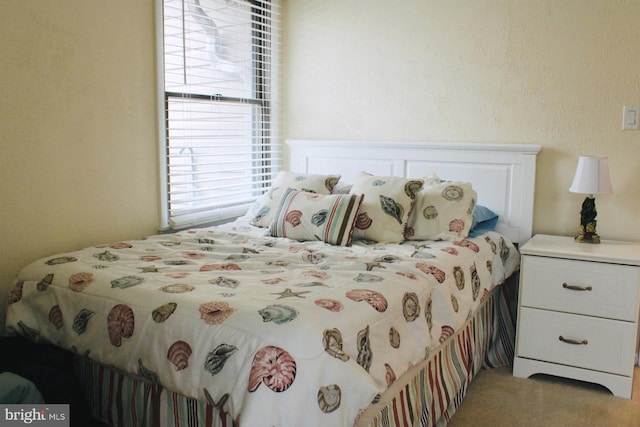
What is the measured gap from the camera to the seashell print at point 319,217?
8.43 ft

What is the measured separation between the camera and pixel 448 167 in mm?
3078

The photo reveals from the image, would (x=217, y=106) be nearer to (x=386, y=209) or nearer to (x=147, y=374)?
(x=386, y=209)

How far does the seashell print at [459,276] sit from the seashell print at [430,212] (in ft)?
1.47

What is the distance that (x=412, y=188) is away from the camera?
2.69 m

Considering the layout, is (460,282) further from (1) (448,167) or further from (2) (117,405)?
(2) (117,405)

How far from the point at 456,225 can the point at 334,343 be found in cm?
135

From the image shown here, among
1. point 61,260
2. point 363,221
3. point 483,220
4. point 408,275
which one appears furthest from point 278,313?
point 483,220

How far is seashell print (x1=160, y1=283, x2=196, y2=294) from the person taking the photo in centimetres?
168

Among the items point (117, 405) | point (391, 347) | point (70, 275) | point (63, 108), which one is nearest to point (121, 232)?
point (63, 108)

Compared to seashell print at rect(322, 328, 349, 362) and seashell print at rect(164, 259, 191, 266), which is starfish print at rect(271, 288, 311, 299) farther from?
seashell print at rect(164, 259, 191, 266)

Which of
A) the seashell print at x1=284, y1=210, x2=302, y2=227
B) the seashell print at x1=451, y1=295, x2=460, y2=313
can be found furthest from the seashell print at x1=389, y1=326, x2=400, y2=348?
the seashell print at x1=284, y1=210, x2=302, y2=227

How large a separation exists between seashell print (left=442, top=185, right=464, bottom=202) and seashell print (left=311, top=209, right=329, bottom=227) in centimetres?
59

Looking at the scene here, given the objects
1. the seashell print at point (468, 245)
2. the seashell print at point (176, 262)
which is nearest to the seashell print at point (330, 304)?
the seashell print at point (176, 262)

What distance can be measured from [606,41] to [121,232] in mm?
2505
